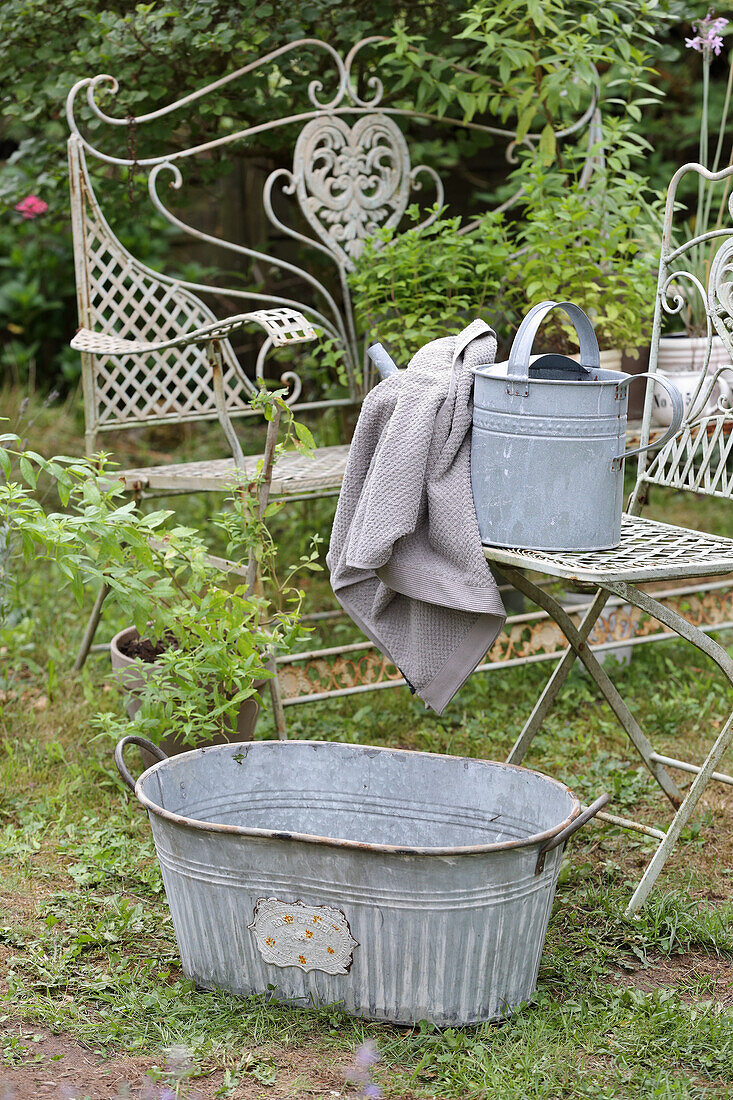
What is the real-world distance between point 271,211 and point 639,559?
204cm

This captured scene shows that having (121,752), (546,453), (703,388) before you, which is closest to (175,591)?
(121,752)

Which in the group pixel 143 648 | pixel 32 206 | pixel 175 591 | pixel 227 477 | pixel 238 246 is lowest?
pixel 143 648

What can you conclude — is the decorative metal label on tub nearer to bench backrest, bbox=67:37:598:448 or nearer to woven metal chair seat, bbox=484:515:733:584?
woven metal chair seat, bbox=484:515:733:584

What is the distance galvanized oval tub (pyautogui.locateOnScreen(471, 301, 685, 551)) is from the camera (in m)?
2.02

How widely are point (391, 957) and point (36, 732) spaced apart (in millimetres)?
1535

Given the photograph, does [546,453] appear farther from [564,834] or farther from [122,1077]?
[122,1077]

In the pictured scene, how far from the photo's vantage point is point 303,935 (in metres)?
1.93

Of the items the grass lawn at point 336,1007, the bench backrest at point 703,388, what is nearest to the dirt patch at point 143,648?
the grass lawn at point 336,1007

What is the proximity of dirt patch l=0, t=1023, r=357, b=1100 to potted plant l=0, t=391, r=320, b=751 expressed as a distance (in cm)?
69

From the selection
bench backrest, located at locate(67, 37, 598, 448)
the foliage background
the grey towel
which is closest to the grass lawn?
the grey towel

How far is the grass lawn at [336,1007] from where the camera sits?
1.85 m

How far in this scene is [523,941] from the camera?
195cm

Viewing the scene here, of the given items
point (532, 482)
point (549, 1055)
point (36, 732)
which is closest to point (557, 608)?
point (532, 482)

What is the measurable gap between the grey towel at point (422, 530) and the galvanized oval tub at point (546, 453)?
0.05m
